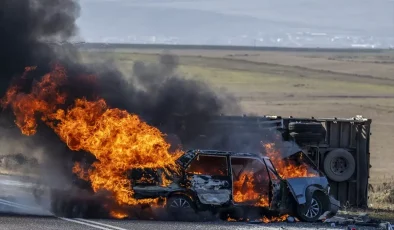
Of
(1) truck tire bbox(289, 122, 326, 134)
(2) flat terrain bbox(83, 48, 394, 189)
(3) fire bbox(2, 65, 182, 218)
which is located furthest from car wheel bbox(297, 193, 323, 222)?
(2) flat terrain bbox(83, 48, 394, 189)

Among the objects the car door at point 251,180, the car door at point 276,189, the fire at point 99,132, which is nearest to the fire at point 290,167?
the car door at point 276,189

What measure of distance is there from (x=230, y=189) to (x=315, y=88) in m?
63.9

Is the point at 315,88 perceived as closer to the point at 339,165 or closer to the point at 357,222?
the point at 339,165

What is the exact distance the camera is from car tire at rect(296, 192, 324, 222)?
1866 centimetres

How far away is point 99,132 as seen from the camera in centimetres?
1856

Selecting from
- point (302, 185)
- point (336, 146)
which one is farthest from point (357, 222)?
point (336, 146)

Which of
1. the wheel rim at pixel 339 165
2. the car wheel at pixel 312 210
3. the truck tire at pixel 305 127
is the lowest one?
the car wheel at pixel 312 210

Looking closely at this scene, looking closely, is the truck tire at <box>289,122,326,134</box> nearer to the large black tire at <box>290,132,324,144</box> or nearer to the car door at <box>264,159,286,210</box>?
the large black tire at <box>290,132,324,144</box>

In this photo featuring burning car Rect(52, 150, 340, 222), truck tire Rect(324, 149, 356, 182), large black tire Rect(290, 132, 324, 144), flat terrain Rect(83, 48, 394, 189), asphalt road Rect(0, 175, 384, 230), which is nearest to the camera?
asphalt road Rect(0, 175, 384, 230)

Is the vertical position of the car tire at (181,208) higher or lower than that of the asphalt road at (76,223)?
higher

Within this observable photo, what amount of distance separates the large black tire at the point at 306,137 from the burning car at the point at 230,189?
3711 mm

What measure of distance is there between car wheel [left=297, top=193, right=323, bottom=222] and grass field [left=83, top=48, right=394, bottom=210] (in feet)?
20.6

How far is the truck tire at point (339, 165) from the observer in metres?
23.0

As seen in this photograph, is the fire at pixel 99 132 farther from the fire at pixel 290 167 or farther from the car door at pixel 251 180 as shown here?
the fire at pixel 290 167
